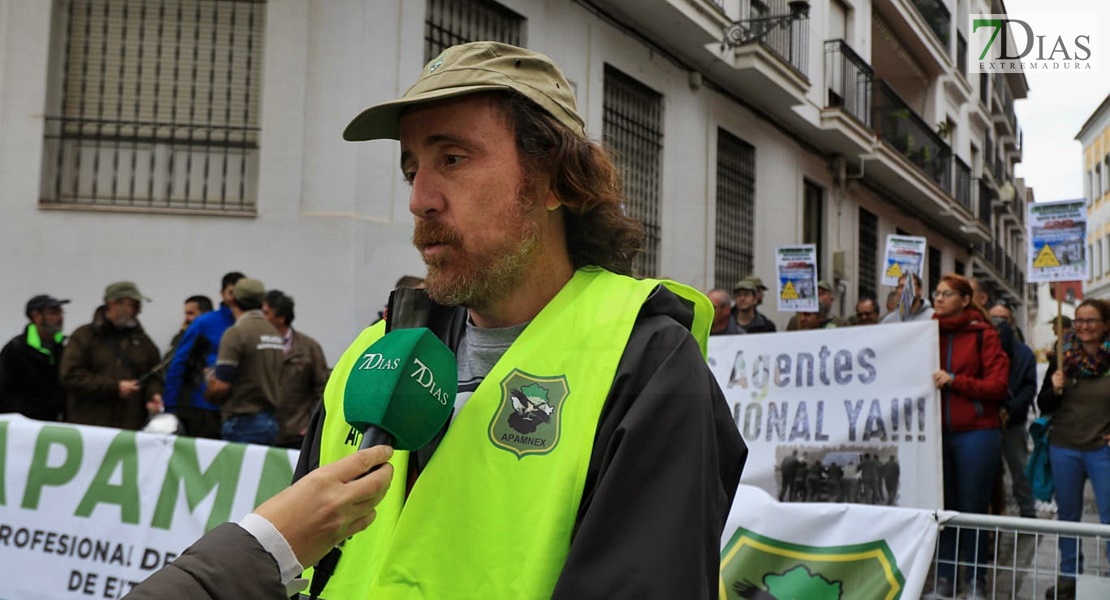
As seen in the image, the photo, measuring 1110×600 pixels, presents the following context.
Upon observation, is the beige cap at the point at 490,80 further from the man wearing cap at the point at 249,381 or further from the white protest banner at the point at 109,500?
the man wearing cap at the point at 249,381

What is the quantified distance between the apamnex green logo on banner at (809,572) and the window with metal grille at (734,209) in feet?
34.8

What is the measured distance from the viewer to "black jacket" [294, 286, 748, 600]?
1384mm

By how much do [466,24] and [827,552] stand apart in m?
7.45

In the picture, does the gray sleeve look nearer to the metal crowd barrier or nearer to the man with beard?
the man with beard

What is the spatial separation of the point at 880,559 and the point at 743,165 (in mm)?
12205

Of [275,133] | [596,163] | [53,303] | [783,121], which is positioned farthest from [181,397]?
[783,121]

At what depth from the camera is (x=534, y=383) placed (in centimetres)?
165

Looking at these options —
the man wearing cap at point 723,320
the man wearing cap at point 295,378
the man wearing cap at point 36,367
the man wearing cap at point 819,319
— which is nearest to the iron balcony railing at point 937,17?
the man wearing cap at point 819,319

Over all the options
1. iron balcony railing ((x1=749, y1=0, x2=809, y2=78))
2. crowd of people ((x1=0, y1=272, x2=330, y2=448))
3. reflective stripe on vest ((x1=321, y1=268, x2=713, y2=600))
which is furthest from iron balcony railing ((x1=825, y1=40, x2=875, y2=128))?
reflective stripe on vest ((x1=321, y1=268, x2=713, y2=600))

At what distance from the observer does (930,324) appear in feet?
19.8

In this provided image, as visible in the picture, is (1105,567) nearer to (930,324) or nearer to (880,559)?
(880,559)

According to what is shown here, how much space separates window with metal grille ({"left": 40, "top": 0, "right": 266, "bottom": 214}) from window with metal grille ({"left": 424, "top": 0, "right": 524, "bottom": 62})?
5.10 ft

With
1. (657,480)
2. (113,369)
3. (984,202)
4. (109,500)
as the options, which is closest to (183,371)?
(113,369)

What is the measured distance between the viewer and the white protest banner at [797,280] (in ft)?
32.3
